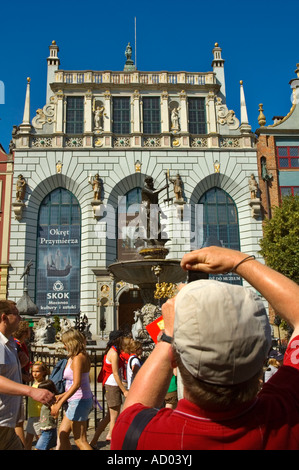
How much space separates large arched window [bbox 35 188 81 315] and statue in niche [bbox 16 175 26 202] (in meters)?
1.49

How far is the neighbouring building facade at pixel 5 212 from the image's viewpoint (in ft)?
82.8

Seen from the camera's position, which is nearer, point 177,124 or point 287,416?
point 287,416

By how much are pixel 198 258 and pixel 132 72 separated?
2895cm

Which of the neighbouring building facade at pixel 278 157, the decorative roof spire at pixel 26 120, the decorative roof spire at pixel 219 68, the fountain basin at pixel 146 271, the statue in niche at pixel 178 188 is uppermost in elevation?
the decorative roof spire at pixel 219 68

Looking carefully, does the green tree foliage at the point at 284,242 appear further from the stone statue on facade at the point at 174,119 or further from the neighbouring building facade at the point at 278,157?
the stone statue on facade at the point at 174,119

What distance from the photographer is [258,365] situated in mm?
1443

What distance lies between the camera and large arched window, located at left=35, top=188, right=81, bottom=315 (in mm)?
25391

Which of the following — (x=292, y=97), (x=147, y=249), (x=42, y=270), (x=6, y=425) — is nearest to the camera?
(x=6, y=425)

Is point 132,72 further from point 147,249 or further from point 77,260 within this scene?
point 147,249

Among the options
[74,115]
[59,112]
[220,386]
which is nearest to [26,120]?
[59,112]

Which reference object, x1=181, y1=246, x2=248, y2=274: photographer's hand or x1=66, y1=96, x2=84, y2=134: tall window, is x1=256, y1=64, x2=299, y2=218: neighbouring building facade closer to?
x1=66, y1=96, x2=84, y2=134: tall window

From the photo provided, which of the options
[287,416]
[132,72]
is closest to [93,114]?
[132,72]

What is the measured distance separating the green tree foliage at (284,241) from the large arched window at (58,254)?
39.7ft

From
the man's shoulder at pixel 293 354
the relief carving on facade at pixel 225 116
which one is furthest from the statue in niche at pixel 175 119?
the man's shoulder at pixel 293 354
